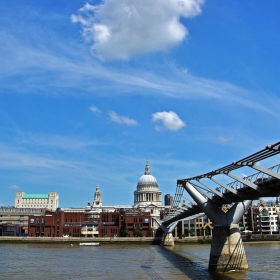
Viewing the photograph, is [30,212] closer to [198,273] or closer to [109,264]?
[109,264]

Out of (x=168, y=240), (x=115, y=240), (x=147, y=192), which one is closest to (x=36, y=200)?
(x=147, y=192)

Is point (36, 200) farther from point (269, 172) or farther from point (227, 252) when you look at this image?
point (269, 172)

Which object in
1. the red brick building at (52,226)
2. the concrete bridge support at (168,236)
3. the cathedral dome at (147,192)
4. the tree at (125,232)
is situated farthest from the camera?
the cathedral dome at (147,192)

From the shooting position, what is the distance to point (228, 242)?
3625 centimetres

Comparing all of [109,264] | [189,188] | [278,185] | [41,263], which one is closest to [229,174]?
[278,185]

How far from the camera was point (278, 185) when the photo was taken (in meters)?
25.9

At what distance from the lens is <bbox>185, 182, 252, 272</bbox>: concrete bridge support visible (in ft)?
117

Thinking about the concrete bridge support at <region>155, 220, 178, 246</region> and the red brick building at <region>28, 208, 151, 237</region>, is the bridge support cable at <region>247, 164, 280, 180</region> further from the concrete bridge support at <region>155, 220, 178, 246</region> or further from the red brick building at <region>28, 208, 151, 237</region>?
the red brick building at <region>28, 208, 151, 237</region>

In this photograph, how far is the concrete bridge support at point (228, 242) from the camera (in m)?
35.8

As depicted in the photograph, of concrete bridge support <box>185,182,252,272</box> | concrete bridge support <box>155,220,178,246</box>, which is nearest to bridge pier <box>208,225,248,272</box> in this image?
concrete bridge support <box>185,182,252,272</box>

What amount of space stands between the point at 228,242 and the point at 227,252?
36.0 inches

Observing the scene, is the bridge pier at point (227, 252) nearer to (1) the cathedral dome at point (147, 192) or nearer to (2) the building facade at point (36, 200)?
(1) the cathedral dome at point (147, 192)

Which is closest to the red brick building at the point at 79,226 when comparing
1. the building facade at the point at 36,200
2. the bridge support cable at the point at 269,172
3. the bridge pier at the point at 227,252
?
the bridge pier at the point at 227,252

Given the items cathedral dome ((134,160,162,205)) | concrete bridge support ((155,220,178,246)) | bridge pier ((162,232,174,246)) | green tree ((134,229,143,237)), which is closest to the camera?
bridge pier ((162,232,174,246))
